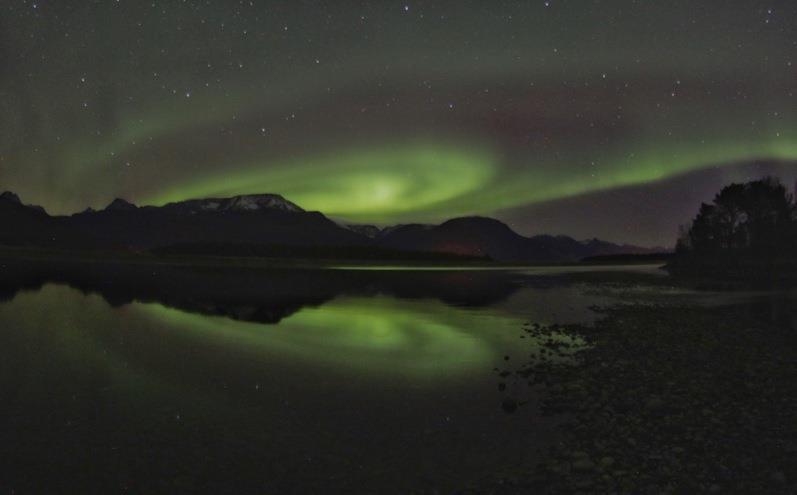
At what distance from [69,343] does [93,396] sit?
35.1ft

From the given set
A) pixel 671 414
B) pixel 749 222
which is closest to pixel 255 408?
pixel 671 414

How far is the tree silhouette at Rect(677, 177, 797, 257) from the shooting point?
9431 centimetres

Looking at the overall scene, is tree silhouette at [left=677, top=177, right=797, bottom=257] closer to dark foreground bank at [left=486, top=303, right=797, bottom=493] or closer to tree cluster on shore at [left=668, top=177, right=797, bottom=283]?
tree cluster on shore at [left=668, top=177, right=797, bottom=283]

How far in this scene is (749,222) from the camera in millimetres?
99688

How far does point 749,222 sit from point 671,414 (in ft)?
→ 359

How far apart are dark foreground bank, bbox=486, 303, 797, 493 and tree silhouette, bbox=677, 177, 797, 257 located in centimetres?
8840

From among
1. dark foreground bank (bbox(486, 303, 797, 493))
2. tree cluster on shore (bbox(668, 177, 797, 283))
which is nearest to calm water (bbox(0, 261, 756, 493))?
dark foreground bank (bbox(486, 303, 797, 493))

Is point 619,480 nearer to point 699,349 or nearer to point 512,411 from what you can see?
point 512,411

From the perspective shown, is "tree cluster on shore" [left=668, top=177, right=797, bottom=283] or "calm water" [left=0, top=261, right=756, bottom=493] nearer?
"calm water" [left=0, top=261, right=756, bottom=493]

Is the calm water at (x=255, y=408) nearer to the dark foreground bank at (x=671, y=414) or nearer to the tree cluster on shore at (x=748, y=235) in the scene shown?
the dark foreground bank at (x=671, y=414)

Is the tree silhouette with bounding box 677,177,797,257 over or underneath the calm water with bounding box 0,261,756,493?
over

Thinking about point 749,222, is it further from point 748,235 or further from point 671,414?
point 671,414

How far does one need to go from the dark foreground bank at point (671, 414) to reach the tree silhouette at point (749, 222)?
3480 inches

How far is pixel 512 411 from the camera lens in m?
13.7
